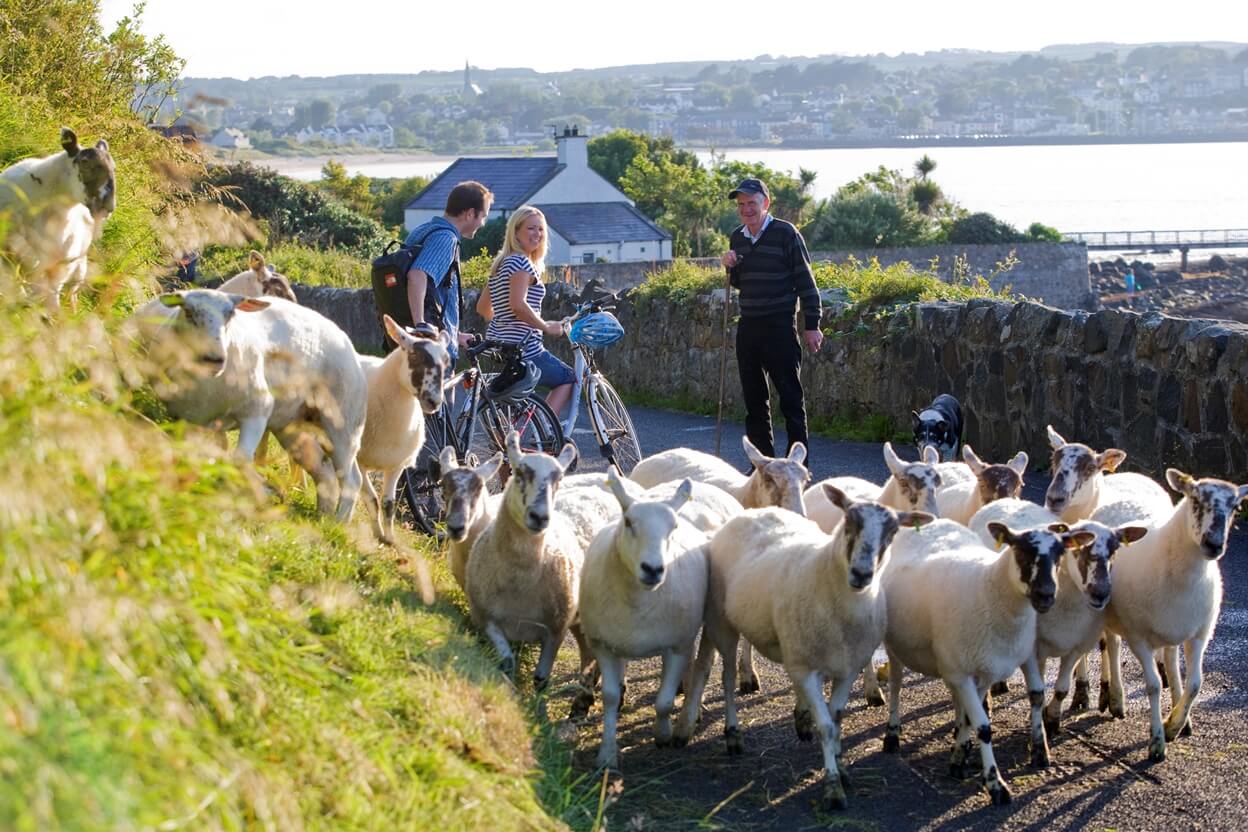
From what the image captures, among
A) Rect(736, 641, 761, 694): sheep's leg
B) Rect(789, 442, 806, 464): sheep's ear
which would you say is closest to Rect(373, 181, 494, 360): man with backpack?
Rect(789, 442, 806, 464): sheep's ear

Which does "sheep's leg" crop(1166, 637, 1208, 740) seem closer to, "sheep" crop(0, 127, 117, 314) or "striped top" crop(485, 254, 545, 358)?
"striped top" crop(485, 254, 545, 358)

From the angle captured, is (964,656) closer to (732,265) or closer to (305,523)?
(305,523)

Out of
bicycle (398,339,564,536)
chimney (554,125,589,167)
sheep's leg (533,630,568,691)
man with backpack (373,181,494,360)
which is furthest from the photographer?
chimney (554,125,589,167)

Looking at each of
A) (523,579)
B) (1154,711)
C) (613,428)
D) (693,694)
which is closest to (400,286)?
(613,428)

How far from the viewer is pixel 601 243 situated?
7606 centimetres

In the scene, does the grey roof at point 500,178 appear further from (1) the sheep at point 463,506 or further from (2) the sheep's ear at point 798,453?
(1) the sheep at point 463,506

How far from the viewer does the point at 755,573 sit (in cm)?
771

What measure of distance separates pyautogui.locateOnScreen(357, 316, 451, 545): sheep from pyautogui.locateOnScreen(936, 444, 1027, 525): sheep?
3.21 m

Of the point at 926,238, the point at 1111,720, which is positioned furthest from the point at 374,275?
the point at 926,238

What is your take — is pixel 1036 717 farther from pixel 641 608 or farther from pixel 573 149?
pixel 573 149

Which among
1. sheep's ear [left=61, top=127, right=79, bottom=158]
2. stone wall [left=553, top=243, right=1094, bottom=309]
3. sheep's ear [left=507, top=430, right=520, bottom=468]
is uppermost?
sheep's ear [left=61, top=127, right=79, bottom=158]

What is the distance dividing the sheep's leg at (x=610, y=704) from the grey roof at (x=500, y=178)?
244 feet

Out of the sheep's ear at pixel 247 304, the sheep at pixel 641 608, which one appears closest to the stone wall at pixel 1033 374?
the sheep at pixel 641 608

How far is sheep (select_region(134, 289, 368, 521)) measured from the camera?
7.00 metres
